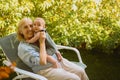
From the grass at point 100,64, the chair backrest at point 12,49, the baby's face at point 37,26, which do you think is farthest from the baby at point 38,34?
the grass at point 100,64

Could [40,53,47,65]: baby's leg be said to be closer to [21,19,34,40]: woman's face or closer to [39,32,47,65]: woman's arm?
[39,32,47,65]: woman's arm

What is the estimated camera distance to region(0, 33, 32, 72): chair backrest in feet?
12.7

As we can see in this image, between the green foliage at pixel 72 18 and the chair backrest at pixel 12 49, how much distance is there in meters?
2.43

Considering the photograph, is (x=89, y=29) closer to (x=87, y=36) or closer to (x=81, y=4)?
(x=87, y=36)

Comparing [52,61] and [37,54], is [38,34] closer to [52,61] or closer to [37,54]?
[37,54]

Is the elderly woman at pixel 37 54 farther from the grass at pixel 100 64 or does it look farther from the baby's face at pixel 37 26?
the grass at pixel 100 64

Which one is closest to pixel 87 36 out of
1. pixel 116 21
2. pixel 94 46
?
pixel 116 21

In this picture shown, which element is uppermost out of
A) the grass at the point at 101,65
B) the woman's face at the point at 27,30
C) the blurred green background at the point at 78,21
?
the woman's face at the point at 27,30

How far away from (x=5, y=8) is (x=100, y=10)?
6.55ft

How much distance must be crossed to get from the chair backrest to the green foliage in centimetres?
243

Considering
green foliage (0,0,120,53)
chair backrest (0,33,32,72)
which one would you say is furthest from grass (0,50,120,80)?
chair backrest (0,33,32,72)

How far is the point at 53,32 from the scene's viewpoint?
7.40m

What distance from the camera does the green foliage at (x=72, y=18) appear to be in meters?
6.72

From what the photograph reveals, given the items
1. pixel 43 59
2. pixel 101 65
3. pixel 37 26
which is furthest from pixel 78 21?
pixel 43 59
